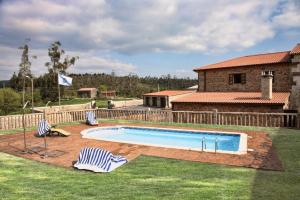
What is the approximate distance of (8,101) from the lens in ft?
144

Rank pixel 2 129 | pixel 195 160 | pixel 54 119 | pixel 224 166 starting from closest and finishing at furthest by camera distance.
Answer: pixel 224 166 → pixel 195 160 → pixel 2 129 → pixel 54 119

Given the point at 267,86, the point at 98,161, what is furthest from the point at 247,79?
the point at 98,161

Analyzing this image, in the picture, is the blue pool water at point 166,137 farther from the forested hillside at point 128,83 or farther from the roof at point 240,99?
the forested hillside at point 128,83

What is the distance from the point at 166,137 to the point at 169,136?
20cm

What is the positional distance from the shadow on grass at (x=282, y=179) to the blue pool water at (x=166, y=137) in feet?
11.0

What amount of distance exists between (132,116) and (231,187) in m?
15.7

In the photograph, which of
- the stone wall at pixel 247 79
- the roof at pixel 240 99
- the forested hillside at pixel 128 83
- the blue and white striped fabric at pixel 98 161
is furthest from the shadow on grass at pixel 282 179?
the forested hillside at pixel 128 83

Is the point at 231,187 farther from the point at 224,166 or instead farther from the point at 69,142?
the point at 69,142

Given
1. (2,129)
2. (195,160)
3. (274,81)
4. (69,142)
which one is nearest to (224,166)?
(195,160)

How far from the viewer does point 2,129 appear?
18.4 m

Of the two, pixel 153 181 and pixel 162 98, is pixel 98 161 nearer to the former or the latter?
pixel 153 181

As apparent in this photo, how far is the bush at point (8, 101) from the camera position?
4195 centimetres

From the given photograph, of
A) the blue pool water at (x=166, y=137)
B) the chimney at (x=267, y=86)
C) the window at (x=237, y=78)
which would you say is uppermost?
the window at (x=237, y=78)

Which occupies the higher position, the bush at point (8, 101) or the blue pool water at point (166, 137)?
the bush at point (8, 101)
